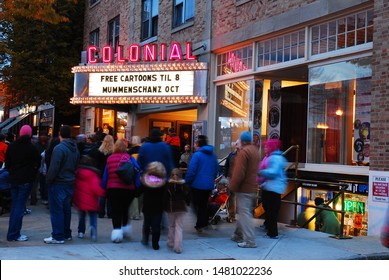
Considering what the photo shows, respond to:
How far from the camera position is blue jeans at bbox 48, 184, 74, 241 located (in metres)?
7.46

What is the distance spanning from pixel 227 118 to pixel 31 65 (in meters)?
12.0

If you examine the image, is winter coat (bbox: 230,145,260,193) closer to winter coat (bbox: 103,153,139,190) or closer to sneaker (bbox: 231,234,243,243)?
sneaker (bbox: 231,234,243,243)

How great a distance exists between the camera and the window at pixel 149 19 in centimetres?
1870

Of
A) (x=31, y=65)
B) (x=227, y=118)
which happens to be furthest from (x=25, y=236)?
(x=31, y=65)

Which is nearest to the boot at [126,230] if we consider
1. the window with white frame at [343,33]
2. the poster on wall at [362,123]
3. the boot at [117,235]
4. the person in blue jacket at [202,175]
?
the boot at [117,235]

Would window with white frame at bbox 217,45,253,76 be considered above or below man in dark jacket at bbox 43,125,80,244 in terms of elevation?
above

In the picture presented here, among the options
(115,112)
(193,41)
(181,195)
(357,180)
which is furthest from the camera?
(115,112)

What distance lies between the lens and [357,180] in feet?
34.0

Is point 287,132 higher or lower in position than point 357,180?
higher

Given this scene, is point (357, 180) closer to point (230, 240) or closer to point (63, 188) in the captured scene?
point (230, 240)

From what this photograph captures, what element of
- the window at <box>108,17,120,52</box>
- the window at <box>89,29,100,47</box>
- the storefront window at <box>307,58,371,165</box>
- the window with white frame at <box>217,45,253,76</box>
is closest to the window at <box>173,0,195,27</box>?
the window with white frame at <box>217,45,253,76</box>

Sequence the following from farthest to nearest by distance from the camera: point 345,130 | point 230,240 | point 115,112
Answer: point 115,112 → point 345,130 → point 230,240

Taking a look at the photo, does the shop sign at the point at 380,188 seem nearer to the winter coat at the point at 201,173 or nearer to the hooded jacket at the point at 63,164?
the winter coat at the point at 201,173

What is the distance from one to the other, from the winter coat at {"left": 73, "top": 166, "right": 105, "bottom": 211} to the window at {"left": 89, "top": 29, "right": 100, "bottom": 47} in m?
17.0
